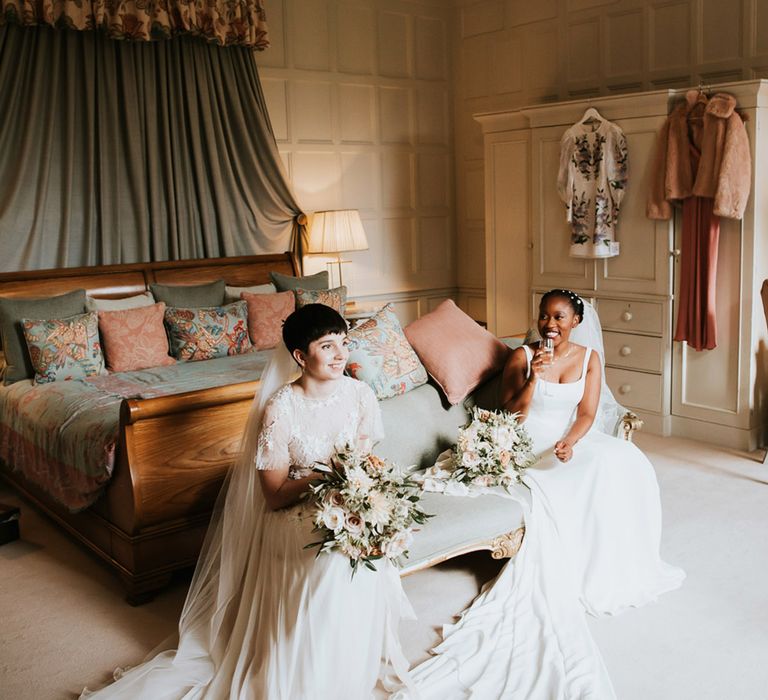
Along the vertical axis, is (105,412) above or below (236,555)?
above

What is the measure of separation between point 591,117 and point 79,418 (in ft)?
11.3

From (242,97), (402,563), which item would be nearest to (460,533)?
(402,563)

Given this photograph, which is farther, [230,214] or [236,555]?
[230,214]

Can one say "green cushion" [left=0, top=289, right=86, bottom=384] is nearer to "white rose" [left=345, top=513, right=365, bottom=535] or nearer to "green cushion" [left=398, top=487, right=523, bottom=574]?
"green cushion" [left=398, top=487, right=523, bottom=574]

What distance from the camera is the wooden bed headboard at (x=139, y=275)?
4773 millimetres

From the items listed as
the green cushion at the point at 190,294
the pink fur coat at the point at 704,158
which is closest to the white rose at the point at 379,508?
the green cushion at the point at 190,294

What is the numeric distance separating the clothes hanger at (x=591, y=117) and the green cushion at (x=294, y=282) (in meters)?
1.92

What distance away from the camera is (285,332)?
2717mm

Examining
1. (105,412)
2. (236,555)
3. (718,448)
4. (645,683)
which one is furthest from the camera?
(718,448)

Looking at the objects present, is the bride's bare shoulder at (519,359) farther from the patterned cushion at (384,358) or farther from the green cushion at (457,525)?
the green cushion at (457,525)

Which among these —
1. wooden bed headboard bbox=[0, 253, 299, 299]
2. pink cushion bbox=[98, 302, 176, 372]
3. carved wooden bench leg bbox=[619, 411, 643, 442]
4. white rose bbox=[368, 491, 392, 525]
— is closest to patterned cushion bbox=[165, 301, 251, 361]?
pink cushion bbox=[98, 302, 176, 372]

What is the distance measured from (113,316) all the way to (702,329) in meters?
3.26

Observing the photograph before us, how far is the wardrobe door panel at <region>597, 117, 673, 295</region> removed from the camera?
16.5 feet

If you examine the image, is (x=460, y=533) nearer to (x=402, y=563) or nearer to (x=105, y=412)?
(x=402, y=563)
